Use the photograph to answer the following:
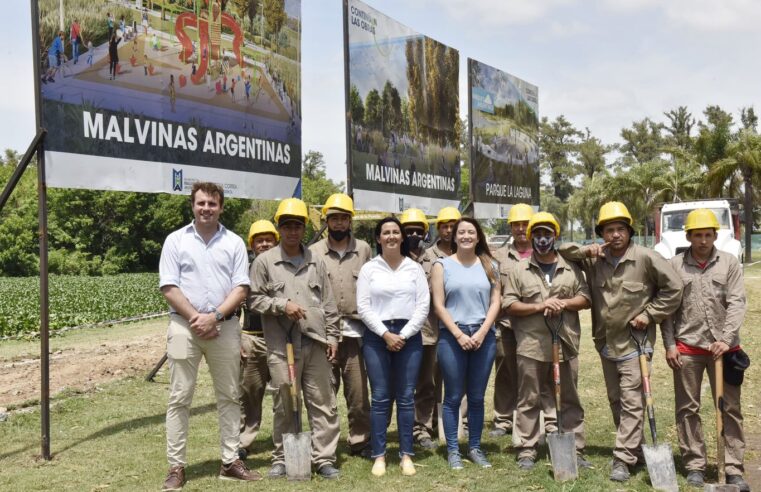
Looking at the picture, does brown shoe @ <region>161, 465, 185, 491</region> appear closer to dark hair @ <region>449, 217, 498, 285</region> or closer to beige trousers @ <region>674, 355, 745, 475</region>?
dark hair @ <region>449, 217, 498, 285</region>

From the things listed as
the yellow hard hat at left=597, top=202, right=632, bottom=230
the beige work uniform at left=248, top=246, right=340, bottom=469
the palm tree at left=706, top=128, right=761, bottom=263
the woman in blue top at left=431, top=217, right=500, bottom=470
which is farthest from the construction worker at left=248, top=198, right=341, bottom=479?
the palm tree at left=706, top=128, right=761, bottom=263

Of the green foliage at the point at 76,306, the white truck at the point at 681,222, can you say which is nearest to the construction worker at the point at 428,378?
the green foliage at the point at 76,306

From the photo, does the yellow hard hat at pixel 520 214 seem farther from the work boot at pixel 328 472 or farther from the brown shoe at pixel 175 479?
the brown shoe at pixel 175 479

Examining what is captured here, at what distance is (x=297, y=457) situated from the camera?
5.51 m

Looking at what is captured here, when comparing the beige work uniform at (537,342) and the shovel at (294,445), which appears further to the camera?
the beige work uniform at (537,342)

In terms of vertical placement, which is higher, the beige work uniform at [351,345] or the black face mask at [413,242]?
the black face mask at [413,242]

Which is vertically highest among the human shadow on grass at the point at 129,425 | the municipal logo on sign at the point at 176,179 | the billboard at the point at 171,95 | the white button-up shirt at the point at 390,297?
the billboard at the point at 171,95

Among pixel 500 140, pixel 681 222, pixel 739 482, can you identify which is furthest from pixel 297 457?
pixel 681 222

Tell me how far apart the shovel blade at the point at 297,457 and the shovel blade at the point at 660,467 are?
7.88ft

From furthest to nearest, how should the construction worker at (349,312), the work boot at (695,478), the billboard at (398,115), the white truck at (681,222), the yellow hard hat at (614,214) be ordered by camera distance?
1. the white truck at (681,222)
2. the billboard at (398,115)
3. the construction worker at (349,312)
4. the yellow hard hat at (614,214)
5. the work boot at (695,478)

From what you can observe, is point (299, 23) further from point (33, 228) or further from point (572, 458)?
point (33, 228)

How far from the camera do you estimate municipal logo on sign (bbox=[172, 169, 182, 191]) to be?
7.34 metres

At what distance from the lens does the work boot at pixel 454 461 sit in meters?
5.79

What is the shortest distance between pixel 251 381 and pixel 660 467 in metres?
3.21
